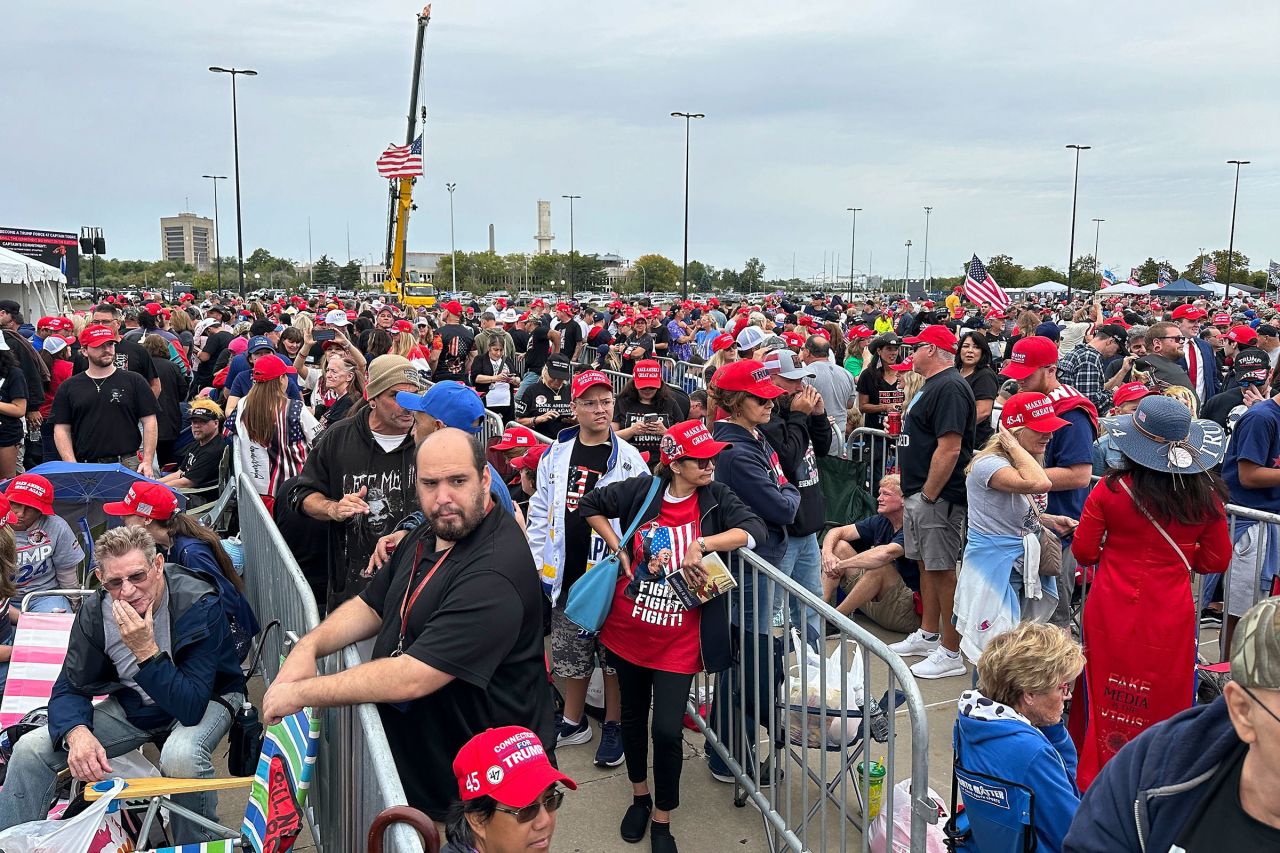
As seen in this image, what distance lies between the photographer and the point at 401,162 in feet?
87.8

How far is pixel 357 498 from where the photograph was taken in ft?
14.0

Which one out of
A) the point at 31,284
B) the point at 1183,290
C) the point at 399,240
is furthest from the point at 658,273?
the point at 31,284

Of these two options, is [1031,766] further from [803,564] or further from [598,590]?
[803,564]

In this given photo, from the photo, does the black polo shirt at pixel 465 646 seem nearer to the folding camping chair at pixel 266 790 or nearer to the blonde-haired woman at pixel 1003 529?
the folding camping chair at pixel 266 790

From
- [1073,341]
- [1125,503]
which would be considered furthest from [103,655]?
[1073,341]

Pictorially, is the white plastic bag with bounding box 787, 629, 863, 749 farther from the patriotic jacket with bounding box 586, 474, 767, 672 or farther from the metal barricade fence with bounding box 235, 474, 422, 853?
the metal barricade fence with bounding box 235, 474, 422, 853

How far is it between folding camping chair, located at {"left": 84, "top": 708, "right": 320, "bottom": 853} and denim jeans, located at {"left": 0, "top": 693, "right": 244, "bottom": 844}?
128 millimetres

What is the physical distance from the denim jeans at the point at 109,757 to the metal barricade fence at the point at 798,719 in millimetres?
2153

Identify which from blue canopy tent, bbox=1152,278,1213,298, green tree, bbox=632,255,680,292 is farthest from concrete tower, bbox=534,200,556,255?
blue canopy tent, bbox=1152,278,1213,298

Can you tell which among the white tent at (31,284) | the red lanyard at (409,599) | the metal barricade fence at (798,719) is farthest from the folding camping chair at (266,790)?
the white tent at (31,284)

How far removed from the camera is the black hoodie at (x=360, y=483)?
4426 millimetres

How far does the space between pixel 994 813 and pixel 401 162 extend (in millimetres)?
26758

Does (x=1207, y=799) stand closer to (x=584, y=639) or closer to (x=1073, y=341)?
(x=584, y=639)

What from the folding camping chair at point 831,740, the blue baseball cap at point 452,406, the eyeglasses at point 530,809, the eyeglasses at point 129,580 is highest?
the blue baseball cap at point 452,406
